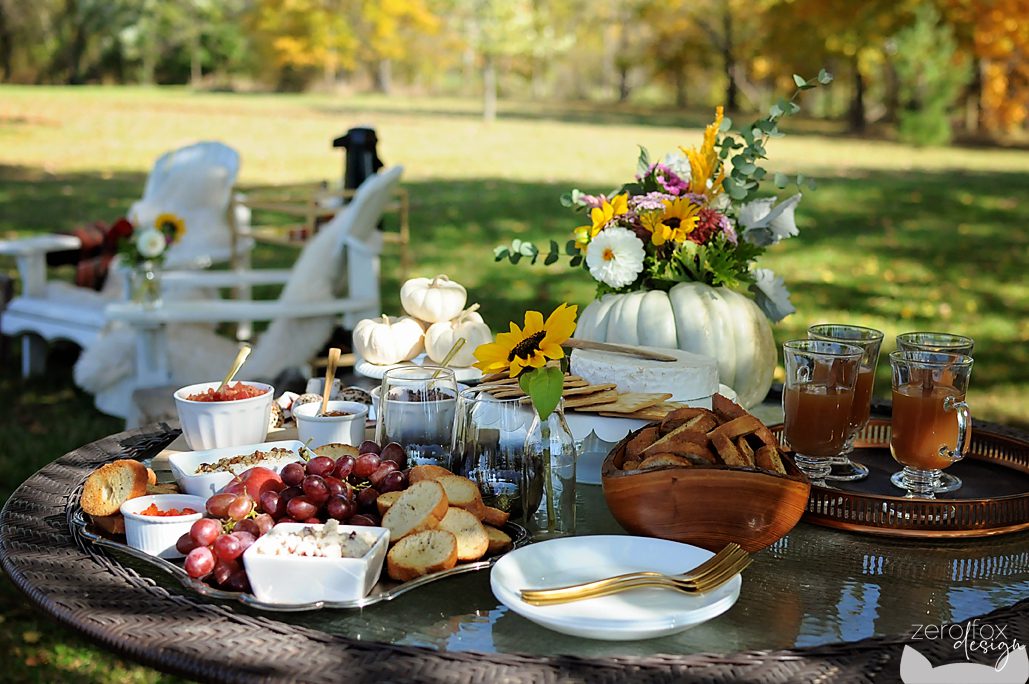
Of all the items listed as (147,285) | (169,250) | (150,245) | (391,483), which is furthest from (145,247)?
(391,483)

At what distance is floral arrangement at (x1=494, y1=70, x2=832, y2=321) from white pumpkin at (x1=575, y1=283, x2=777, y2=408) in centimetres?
5

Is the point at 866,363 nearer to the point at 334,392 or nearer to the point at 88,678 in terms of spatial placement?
the point at 334,392

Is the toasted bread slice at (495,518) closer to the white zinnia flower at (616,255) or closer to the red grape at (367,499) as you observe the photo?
the red grape at (367,499)

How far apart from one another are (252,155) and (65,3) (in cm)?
1560

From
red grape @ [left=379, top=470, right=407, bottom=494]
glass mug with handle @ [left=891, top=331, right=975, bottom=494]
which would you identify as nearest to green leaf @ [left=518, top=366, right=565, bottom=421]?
red grape @ [left=379, top=470, right=407, bottom=494]

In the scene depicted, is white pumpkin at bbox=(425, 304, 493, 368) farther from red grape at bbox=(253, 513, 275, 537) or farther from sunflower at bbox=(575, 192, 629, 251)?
red grape at bbox=(253, 513, 275, 537)

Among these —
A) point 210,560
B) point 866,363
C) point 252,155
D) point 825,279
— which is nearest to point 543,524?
point 210,560

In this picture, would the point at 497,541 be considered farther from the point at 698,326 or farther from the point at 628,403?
the point at 698,326

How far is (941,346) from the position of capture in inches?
79.4

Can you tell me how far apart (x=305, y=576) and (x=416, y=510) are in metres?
0.21

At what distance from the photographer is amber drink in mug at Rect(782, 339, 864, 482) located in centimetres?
190

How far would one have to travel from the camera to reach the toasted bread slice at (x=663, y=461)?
5.25 feet

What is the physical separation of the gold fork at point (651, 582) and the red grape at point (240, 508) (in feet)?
1.43

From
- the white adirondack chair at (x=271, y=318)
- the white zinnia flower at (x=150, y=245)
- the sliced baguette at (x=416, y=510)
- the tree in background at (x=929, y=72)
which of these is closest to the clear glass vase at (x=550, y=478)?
the sliced baguette at (x=416, y=510)
